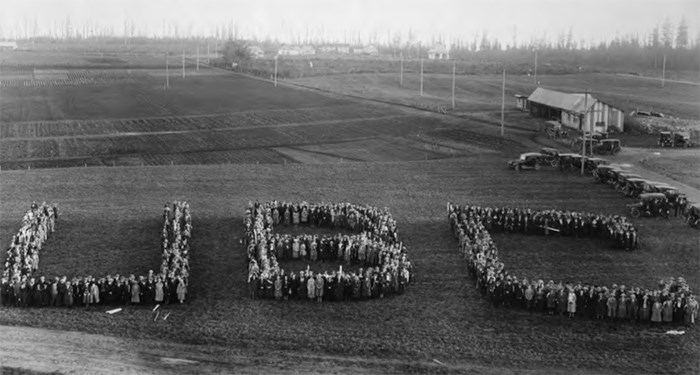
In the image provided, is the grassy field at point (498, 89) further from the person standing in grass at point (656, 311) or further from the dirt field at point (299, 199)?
the person standing in grass at point (656, 311)

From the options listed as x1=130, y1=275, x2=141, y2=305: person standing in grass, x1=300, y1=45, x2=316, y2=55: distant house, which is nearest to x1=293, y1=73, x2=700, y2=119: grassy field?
x1=130, y1=275, x2=141, y2=305: person standing in grass

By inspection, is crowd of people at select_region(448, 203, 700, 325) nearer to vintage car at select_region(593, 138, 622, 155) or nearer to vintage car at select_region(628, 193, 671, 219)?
vintage car at select_region(628, 193, 671, 219)

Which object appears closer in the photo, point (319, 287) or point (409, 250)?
point (319, 287)

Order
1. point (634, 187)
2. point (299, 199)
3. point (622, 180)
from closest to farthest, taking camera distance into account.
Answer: point (299, 199) → point (634, 187) → point (622, 180)

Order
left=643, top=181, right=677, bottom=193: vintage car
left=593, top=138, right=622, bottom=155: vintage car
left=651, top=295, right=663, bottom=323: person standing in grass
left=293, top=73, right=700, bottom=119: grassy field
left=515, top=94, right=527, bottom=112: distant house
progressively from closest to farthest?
1. left=651, top=295, right=663, bottom=323: person standing in grass
2. left=643, top=181, right=677, bottom=193: vintage car
3. left=593, top=138, right=622, bottom=155: vintage car
4. left=515, top=94, right=527, bottom=112: distant house
5. left=293, top=73, right=700, bottom=119: grassy field

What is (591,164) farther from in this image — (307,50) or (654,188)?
(307,50)

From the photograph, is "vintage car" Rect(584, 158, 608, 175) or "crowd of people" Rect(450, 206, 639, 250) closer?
"crowd of people" Rect(450, 206, 639, 250)

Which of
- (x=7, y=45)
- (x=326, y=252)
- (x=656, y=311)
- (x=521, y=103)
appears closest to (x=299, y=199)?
(x=326, y=252)

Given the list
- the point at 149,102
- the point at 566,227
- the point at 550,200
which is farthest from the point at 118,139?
the point at 566,227

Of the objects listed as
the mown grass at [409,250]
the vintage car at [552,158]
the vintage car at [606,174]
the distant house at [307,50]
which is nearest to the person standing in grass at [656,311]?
the mown grass at [409,250]
